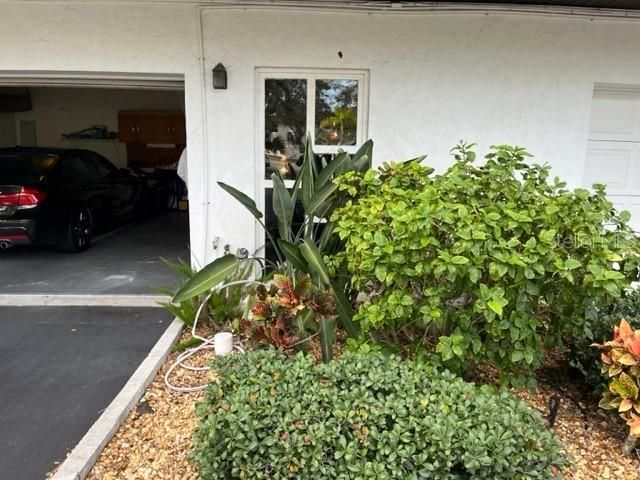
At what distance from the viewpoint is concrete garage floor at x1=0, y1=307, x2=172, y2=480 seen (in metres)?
2.51

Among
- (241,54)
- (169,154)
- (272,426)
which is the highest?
(241,54)

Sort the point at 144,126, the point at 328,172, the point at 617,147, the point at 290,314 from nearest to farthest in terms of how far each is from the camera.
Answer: the point at 290,314 → the point at 328,172 → the point at 617,147 → the point at 144,126

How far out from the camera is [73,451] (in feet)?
7.74

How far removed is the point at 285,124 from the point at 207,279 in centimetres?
210

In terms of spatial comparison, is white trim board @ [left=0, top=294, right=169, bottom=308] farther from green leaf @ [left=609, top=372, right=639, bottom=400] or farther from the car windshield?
green leaf @ [left=609, top=372, right=639, bottom=400]

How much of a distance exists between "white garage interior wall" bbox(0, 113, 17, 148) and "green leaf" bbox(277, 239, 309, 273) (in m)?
10.7

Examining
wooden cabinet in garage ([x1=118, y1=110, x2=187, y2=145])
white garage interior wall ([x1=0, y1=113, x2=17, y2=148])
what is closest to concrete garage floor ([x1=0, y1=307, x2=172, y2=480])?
wooden cabinet in garage ([x1=118, y1=110, x2=187, y2=145])

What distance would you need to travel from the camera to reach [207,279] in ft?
11.3

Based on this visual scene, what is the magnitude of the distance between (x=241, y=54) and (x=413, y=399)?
375 centimetres

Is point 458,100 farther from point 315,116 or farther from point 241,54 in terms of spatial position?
point 241,54

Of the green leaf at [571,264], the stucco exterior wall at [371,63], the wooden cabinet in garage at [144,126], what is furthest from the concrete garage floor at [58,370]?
the wooden cabinet in garage at [144,126]

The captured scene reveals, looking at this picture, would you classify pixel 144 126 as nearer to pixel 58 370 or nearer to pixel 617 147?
pixel 58 370

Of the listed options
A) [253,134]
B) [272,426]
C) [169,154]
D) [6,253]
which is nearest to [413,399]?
[272,426]

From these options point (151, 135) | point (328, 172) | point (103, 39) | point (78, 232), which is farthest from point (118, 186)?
point (328, 172)
